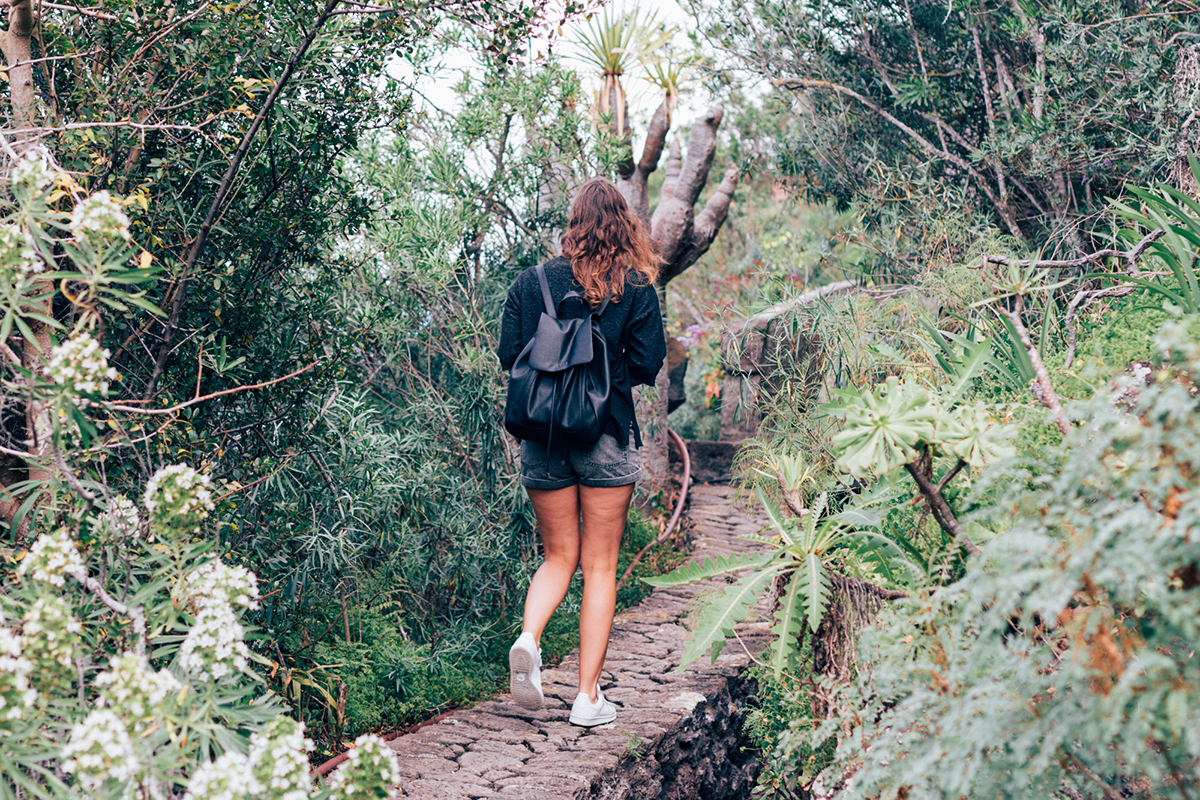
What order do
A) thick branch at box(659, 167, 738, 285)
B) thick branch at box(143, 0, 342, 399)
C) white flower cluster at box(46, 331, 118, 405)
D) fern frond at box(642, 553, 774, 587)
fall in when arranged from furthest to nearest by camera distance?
1. thick branch at box(659, 167, 738, 285)
2. fern frond at box(642, 553, 774, 587)
3. thick branch at box(143, 0, 342, 399)
4. white flower cluster at box(46, 331, 118, 405)

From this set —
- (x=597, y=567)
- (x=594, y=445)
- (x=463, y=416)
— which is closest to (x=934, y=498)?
(x=594, y=445)

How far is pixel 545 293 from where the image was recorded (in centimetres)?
287

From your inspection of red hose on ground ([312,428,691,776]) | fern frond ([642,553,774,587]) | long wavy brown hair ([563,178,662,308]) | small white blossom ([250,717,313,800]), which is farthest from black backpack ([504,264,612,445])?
small white blossom ([250,717,313,800])

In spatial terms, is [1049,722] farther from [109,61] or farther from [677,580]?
[109,61]

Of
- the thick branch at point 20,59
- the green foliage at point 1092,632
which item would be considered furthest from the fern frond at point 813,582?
the thick branch at point 20,59

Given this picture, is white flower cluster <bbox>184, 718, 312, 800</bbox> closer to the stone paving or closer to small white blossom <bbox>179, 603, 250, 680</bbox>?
small white blossom <bbox>179, 603, 250, 680</bbox>

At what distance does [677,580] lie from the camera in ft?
8.23

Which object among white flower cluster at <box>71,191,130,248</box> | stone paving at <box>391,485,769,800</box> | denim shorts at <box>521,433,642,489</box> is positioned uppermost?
white flower cluster at <box>71,191,130,248</box>

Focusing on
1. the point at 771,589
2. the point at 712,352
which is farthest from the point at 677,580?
the point at 712,352

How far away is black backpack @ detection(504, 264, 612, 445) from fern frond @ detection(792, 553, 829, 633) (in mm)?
808

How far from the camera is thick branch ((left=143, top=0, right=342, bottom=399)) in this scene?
210cm

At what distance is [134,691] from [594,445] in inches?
66.5

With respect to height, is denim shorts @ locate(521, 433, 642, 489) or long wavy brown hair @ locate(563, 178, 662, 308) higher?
long wavy brown hair @ locate(563, 178, 662, 308)

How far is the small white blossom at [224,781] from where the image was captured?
130cm
